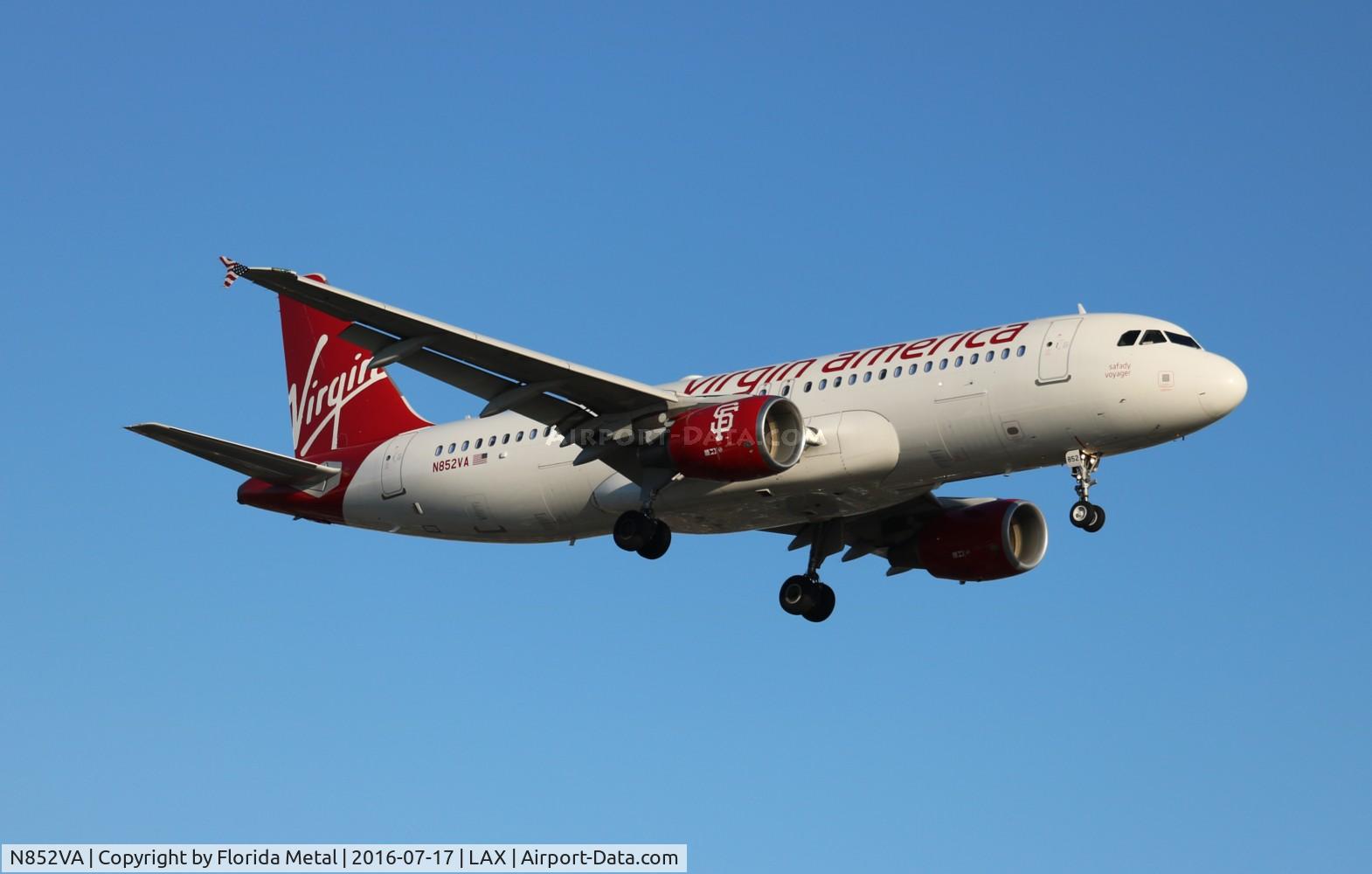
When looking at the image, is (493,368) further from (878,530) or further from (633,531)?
(878,530)

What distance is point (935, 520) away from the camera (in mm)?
40906

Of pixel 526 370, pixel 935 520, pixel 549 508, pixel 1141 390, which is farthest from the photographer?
pixel 935 520

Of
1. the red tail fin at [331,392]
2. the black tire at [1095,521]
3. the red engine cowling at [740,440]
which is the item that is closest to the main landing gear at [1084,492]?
the black tire at [1095,521]

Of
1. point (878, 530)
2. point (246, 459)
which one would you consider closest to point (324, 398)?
point (246, 459)

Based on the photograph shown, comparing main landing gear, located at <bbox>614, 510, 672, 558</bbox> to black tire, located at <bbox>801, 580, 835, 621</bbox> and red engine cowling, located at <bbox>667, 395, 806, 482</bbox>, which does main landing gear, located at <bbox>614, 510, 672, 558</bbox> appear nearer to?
red engine cowling, located at <bbox>667, 395, 806, 482</bbox>

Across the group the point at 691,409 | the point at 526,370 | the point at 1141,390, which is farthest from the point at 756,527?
the point at 1141,390

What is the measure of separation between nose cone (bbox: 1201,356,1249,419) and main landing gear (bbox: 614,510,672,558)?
36.5 feet

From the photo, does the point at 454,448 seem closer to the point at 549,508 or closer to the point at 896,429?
the point at 549,508

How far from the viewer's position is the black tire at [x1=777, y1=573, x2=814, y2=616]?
40656 mm

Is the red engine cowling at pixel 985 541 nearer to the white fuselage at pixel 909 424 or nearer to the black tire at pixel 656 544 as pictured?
the white fuselage at pixel 909 424

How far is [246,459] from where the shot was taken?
4003 cm

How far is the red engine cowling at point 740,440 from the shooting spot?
33.9m

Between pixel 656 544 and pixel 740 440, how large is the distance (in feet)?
12.3

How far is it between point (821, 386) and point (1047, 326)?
4656 mm
